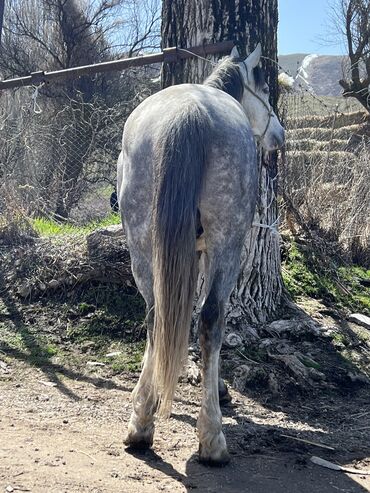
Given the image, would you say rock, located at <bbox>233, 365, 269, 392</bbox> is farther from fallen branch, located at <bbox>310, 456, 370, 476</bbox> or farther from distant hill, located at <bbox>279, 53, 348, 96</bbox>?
distant hill, located at <bbox>279, 53, 348, 96</bbox>

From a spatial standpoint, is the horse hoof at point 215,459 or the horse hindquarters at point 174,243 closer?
the horse hindquarters at point 174,243

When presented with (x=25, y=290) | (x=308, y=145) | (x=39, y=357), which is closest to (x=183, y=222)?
(x=39, y=357)

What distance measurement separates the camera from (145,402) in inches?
153

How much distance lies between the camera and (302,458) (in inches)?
157

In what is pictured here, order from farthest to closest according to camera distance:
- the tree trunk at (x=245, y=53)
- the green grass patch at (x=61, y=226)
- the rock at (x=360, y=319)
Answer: the green grass patch at (x=61, y=226) < the rock at (x=360, y=319) < the tree trunk at (x=245, y=53)

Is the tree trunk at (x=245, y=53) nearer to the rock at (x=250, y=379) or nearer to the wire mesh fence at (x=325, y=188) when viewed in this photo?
the rock at (x=250, y=379)

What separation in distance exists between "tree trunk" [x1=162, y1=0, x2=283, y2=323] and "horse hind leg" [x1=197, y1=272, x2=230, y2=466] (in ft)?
6.33

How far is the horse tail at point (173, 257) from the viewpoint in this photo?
3584mm

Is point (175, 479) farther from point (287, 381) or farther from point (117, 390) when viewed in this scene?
point (287, 381)

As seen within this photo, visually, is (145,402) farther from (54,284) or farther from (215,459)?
(54,284)

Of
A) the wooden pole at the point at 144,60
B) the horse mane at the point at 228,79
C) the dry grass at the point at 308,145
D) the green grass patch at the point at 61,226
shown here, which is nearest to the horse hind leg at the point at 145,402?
the horse mane at the point at 228,79

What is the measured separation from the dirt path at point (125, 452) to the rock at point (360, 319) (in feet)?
5.29

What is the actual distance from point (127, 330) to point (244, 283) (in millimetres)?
1031

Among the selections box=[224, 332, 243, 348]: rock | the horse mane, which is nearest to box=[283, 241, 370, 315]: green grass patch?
box=[224, 332, 243, 348]: rock
